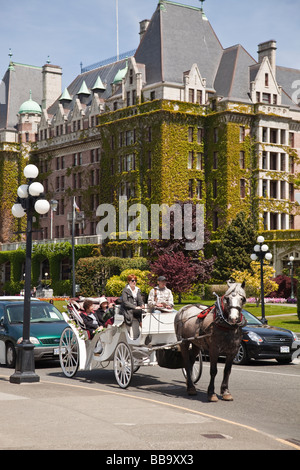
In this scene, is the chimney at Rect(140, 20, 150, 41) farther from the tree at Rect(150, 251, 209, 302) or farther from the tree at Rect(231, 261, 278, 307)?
the tree at Rect(231, 261, 278, 307)

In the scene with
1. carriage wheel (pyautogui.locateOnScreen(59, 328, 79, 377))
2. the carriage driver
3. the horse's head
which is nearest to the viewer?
the horse's head

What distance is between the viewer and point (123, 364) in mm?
14367

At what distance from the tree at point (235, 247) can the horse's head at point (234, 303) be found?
43813 mm

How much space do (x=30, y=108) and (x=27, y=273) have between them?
236 ft

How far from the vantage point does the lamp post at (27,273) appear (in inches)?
602

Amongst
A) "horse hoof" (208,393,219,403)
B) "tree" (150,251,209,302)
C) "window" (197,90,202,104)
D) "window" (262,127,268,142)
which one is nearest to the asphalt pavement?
"horse hoof" (208,393,219,403)

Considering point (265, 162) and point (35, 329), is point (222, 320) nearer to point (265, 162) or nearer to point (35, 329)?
point (35, 329)

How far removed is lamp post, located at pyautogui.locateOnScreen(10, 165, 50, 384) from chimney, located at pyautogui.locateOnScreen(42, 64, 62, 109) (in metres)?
72.1

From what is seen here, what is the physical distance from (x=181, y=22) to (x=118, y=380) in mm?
59650

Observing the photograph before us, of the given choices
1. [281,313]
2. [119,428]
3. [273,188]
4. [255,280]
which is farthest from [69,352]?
[273,188]

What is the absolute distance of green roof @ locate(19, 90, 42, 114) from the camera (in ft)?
280

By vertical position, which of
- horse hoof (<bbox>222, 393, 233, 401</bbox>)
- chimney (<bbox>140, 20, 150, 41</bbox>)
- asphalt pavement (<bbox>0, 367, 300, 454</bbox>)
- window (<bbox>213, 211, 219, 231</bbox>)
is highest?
chimney (<bbox>140, 20, 150, 41</bbox>)

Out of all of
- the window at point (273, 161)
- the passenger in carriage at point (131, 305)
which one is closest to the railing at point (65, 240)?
the window at point (273, 161)

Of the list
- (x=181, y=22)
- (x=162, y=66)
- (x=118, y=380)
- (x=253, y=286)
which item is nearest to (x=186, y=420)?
(x=118, y=380)
